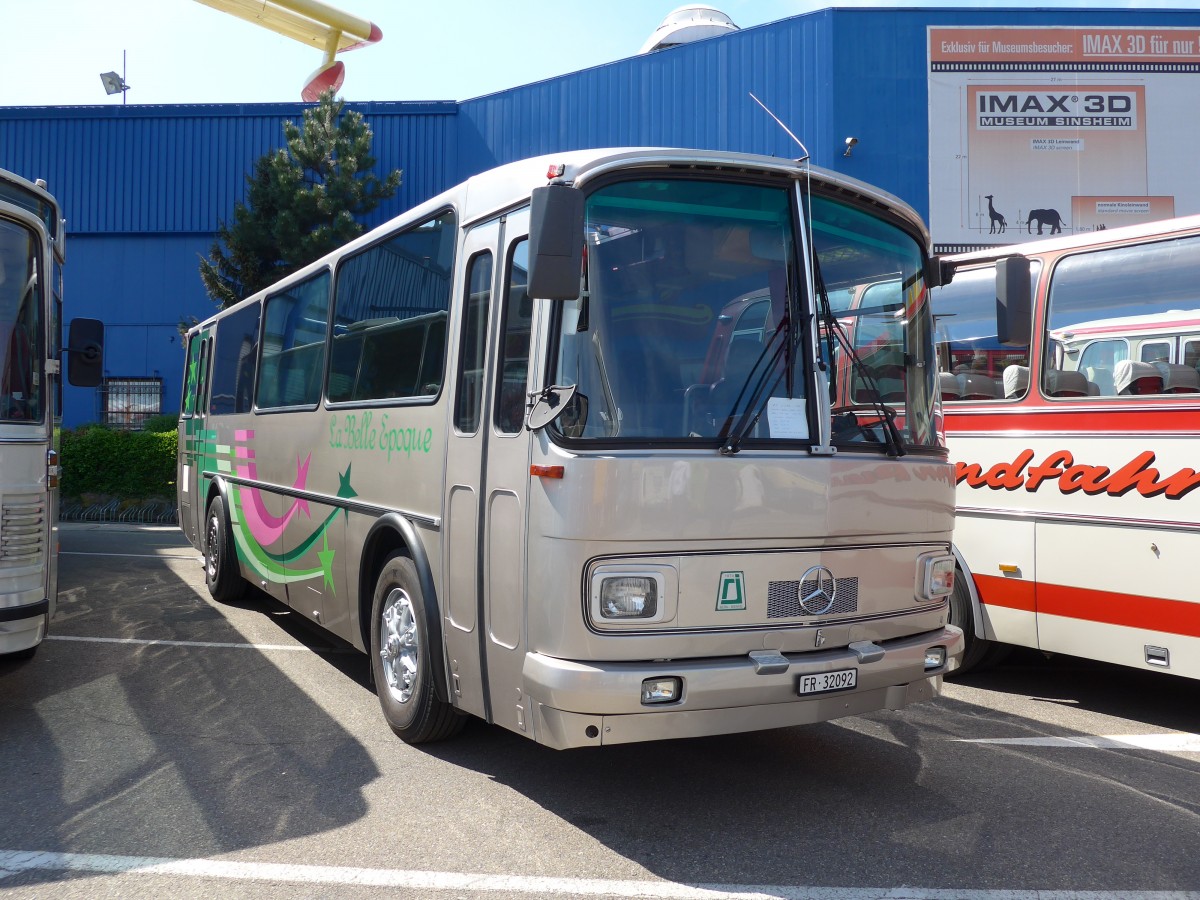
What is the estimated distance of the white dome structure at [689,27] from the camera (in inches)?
1027

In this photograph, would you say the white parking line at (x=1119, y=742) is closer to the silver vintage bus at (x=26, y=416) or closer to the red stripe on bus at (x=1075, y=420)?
the red stripe on bus at (x=1075, y=420)

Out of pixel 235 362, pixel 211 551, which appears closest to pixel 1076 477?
pixel 235 362

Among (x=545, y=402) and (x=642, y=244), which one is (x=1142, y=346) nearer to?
(x=642, y=244)

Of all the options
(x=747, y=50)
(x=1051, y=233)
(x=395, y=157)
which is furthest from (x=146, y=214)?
(x=1051, y=233)

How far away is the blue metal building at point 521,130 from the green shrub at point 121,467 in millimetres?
9631

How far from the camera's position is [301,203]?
78.7 ft

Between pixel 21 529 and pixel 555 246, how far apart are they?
3.49 m

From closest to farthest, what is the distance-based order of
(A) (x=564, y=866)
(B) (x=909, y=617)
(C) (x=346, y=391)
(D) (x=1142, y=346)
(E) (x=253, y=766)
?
(A) (x=564, y=866), (B) (x=909, y=617), (E) (x=253, y=766), (D) (x=1142, y=346), (C) (x=346, y=391)

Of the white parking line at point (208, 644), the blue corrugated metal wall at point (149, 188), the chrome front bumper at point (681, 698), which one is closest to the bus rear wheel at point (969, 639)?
the chrome front bumper at point (681, 698)

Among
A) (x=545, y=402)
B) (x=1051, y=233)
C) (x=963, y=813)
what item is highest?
(x=1051, y=233)

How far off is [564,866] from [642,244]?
2.43 metres

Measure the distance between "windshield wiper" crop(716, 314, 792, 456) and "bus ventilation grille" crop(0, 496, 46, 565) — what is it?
376cm

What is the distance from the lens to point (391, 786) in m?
4.79

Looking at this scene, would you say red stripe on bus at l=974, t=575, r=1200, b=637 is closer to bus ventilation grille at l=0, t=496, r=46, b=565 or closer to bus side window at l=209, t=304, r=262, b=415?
bus ventilation grille at l=0, t=496, r=46, b=565
